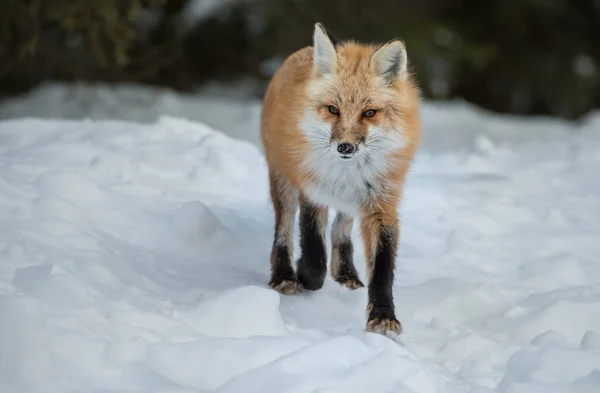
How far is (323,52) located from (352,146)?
1.89 ft

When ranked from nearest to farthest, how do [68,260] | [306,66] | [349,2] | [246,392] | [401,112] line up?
1. [246,392]
2. [68,260]
3. [401,112]
4. [306,66]
5. [349,2]

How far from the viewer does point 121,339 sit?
119 inches

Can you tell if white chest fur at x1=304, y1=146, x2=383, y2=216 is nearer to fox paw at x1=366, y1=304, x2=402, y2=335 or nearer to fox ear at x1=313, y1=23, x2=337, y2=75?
fox ear at x1=313, y1=23, x2=337, y2=75

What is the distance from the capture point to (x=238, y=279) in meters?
4.31

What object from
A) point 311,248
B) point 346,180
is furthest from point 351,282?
point 346,180

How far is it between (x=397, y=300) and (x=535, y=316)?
0.70 meters

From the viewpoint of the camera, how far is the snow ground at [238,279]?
296 centimetres

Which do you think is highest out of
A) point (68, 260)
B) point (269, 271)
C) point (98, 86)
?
point (68, 260)

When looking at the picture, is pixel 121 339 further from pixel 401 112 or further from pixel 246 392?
pixel 401 112

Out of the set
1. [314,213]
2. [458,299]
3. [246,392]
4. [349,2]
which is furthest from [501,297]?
[349,2]

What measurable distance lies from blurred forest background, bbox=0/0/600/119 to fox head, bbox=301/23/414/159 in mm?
2896

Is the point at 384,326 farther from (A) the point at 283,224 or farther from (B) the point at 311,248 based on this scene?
(A) the point at 283,224

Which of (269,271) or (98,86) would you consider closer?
(269,271)

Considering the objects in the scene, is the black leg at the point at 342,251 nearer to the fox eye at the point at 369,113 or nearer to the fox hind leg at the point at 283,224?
the fox hind leg at the point at 283,224
